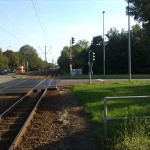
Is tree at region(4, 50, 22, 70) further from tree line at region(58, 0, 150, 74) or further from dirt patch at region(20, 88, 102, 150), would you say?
dirt patch at region(20, 88, 102, 150)

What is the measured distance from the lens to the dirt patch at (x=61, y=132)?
10.9 meters

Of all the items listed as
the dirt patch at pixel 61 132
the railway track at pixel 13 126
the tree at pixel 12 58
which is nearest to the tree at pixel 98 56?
the tree at pixel 12 58

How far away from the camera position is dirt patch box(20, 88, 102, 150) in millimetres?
10897

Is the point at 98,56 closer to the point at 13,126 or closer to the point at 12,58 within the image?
the point at 12,58

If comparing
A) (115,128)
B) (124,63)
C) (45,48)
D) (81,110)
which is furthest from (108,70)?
(115,128)

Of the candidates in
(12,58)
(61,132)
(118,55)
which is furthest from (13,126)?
→ (12,58)

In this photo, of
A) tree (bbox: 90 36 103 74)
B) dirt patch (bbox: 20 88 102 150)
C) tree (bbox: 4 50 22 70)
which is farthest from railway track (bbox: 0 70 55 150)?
tree (bbox: 4 50 22 70)

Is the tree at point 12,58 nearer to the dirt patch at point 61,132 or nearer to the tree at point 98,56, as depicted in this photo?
the tree at point 98,56

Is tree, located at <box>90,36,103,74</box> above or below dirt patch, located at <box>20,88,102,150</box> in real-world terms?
above

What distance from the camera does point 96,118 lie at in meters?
14.8

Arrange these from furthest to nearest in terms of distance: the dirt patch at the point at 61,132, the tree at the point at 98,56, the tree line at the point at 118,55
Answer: the tree at the point at 98,56, the tree line at the point at 118,55, the dirt patch at the point at 61,132

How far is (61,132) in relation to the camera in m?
13.0

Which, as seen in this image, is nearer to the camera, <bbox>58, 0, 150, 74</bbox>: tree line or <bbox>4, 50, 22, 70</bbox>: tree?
<bbox>58, 0, 150, 74</bbox>: tree line

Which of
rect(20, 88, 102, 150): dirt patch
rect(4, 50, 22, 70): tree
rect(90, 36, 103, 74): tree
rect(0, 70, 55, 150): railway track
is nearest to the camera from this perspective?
rect(20, 88, 102, 150): dirt patch
